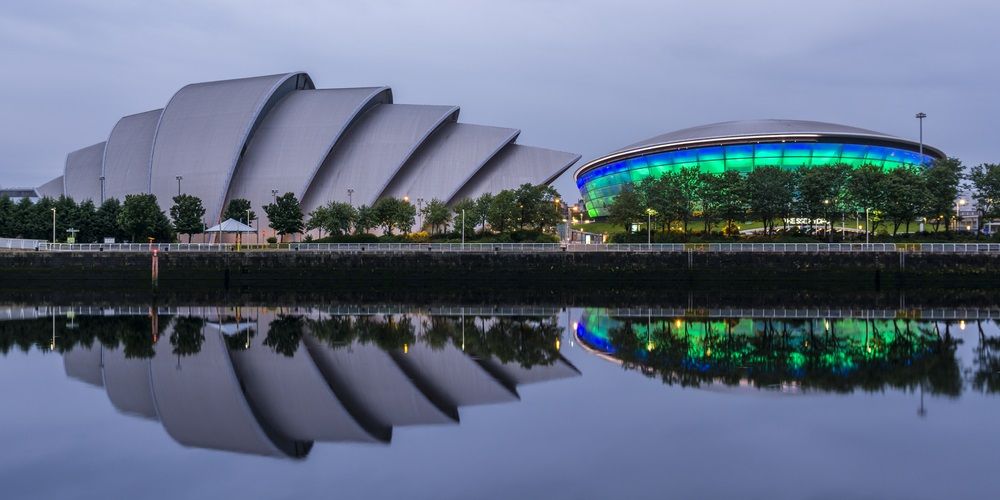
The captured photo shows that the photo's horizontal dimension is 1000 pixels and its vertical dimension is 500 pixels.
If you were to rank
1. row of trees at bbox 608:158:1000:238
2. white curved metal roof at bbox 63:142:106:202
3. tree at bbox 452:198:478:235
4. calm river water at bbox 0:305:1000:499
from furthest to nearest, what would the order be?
white curved metal roof at bbox 63:142:106:202, tree at bbox 452:198:478:235, row of trees at bbox 608:158:1000:238, calm river water at bbox 0:305:1000:499

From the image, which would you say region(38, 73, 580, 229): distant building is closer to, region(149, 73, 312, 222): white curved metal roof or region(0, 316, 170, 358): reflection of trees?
region(149, 73, 312, 222): white curved metal roof

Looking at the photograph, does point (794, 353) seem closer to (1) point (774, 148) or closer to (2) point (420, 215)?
(2) point (420, 215)

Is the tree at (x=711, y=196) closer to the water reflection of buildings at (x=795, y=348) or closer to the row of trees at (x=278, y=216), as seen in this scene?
the row of trees at (x=278, y=216)

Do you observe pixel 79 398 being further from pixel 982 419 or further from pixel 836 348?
pixel 836 348

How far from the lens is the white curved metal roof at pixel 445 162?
59312 mm

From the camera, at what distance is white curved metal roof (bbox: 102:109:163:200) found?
60281mm

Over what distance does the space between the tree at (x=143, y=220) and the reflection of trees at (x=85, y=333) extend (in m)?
27.1

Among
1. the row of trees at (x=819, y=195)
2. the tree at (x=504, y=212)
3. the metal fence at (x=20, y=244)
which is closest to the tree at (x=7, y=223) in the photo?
the metal fence at (x=20, y=244)

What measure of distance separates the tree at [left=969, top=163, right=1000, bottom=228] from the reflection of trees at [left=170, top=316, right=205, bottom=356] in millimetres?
43008

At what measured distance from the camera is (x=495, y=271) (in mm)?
41500

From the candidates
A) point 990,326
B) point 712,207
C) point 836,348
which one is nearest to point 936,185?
point 712,207

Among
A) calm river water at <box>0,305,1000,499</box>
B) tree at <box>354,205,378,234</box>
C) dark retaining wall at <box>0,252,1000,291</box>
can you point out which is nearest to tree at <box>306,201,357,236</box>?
tree at <box>354,205,378,234</box>

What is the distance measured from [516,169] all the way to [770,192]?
20.6m

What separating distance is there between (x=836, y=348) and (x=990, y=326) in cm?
723
